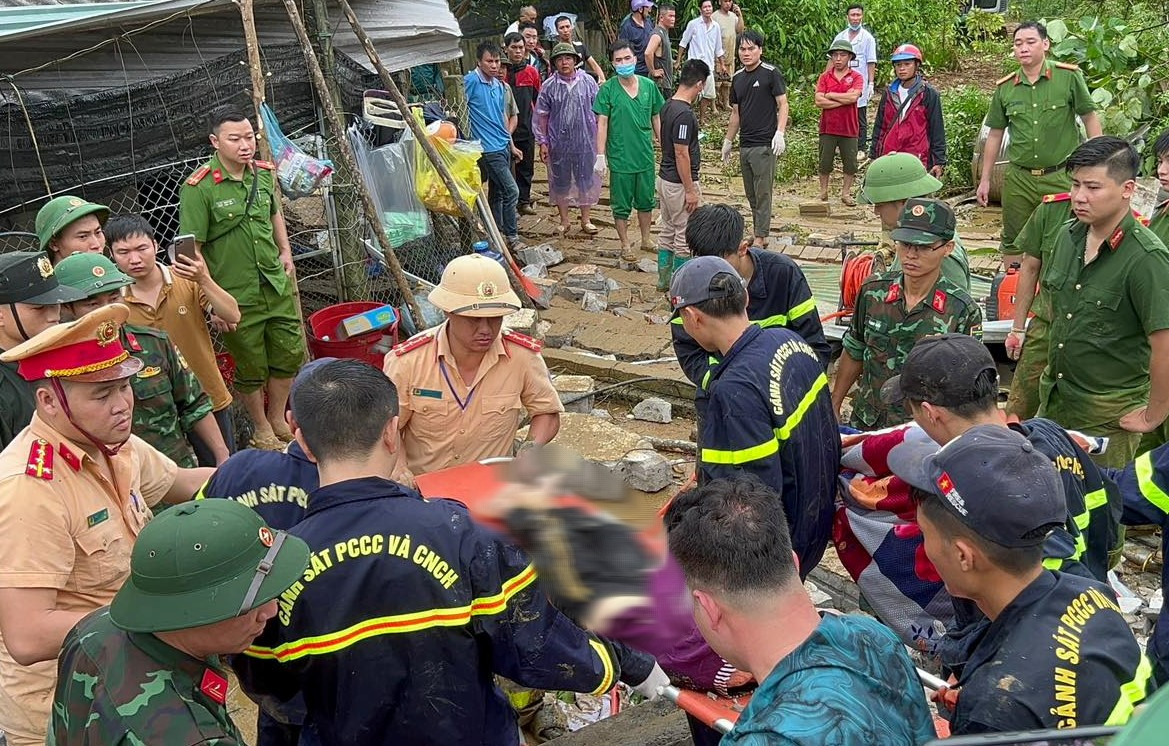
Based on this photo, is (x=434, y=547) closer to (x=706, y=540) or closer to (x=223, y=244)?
(x=706, y=540)

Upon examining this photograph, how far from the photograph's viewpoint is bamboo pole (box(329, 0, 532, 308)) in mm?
6871

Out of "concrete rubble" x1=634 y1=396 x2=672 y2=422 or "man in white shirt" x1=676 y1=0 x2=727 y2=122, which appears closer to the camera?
"concrete rubble" x1=634 y1=396 x2=672 y2=422

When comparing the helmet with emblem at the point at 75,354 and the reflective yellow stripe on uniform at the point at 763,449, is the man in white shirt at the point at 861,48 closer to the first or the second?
the reflective yellow stripe on uniform at the point at 763,449

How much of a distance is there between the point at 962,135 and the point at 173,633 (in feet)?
40.1

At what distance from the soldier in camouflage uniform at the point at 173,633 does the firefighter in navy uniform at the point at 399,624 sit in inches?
6.9

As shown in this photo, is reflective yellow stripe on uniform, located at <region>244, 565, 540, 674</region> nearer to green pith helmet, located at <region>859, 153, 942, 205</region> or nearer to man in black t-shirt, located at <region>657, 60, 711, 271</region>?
green pith helmet, located at <region>859, 153, 942, 205</region>

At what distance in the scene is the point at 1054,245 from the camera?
486 centimetres

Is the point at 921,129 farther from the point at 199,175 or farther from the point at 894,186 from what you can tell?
the point at 199,175

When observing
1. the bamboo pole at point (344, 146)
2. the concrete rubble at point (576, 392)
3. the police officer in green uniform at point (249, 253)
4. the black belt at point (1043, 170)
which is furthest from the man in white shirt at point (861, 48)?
the police officer in green uniform at point (249, 253)

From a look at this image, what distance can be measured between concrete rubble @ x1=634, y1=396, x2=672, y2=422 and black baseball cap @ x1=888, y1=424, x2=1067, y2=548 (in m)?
4.60

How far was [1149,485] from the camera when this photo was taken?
2.95 m

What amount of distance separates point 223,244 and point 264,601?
158 inches

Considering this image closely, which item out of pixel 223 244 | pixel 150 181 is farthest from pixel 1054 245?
pixel 150 181

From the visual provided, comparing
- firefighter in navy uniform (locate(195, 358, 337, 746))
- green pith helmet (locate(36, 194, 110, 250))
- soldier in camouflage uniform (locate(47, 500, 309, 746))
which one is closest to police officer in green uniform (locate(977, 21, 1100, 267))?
firefighter in navy uniform (locate(195, 358, 337, 746))
